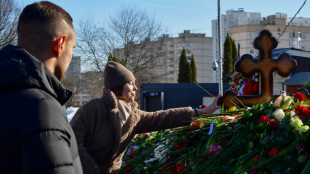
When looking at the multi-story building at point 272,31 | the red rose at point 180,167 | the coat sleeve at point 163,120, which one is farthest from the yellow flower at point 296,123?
the multi-story building at point 272,31

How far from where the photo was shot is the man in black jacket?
4.39ft

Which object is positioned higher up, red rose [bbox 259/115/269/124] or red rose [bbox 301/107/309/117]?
red rose [bbox 301/107/309/117]

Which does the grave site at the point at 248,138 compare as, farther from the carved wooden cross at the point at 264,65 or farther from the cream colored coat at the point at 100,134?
the cream colored coat at the point at 100,134

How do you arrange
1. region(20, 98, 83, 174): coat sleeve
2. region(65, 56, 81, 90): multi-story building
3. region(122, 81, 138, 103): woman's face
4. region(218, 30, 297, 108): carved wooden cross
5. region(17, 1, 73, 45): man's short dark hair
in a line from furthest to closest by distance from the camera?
1. region(65, 56, 81, 90): multi-story building
2. region(122, 81, 138, 103): woman's face
3. region(218, 30, 297, 108): carved wooden cross
4. region(17, 1, 73, 45): man's short dark hair
5. region(20, 98, 83, 174): coat sleeve

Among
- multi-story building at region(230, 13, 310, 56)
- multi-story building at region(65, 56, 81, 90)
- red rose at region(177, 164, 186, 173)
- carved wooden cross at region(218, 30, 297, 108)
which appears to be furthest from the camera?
multi-story building at region(230, 13, 310, 56)

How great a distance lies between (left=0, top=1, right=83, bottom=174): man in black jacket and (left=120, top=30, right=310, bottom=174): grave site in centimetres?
84

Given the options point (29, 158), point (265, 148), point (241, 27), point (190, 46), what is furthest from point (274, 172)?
point (190, 46)

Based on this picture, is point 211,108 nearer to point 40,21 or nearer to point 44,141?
point 40,21

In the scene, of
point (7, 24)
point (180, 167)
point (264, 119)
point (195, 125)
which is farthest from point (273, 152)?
point (7, 24)

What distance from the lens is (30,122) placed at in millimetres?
1351

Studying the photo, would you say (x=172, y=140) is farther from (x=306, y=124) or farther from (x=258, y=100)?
(x=306, y=124)

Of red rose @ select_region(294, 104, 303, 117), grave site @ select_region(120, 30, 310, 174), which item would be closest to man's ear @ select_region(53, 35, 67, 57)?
grave site @ select_region(120, 30, 310, 174)

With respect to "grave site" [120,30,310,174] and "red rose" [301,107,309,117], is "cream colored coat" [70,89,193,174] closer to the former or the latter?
"grave site" [120,30,310,174]

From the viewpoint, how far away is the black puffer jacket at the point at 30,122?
4.37 feet
